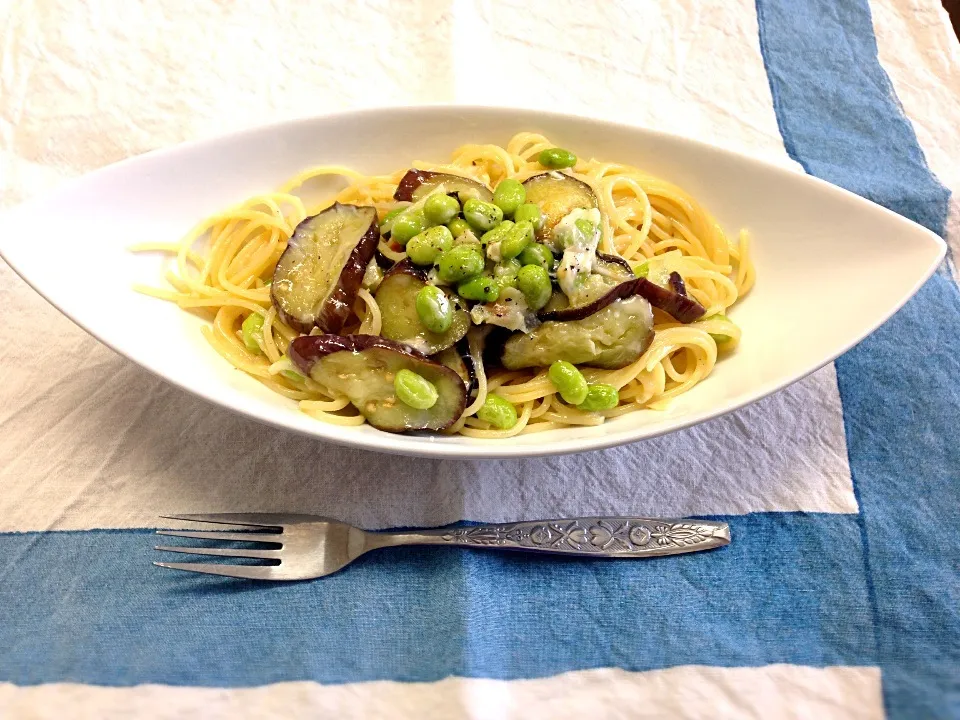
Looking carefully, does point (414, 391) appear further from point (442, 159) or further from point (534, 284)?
point (442, 159)

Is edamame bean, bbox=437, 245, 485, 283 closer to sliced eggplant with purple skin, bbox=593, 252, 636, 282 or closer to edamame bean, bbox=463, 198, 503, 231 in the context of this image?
edamame bean, bbox=463, 198, 503, 231

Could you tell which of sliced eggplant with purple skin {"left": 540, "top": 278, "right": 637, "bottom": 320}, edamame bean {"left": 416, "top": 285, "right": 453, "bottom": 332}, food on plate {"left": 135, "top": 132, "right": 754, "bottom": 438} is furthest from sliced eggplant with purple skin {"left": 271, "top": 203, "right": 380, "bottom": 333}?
sliced eggplant with purple skin {"left": 540, "top": 278, "right": 637, "bottom": 320}

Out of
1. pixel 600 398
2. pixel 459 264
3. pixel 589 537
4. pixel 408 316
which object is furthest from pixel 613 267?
pixel 589 537

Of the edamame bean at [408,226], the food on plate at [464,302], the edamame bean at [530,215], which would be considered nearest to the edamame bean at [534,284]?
the food on plate at [464,302]

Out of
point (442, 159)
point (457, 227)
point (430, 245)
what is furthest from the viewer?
point (442, 159)

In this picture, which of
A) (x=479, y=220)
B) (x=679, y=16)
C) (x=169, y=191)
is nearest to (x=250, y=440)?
(x=169, y=191)

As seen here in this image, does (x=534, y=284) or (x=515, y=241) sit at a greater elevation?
(x=515, y=241)
